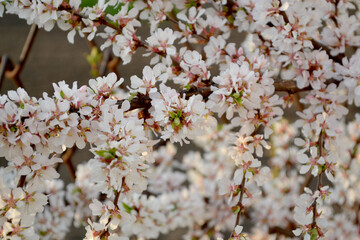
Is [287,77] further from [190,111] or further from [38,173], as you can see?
[38,173]

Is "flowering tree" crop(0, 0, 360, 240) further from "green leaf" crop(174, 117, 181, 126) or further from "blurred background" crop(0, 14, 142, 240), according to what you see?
"blurred background" crop(0, 14, 142, 240)

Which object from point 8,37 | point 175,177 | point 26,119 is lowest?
point 175,177

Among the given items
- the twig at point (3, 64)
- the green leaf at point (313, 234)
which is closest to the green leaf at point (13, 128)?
the green leaf at point (313, 234)

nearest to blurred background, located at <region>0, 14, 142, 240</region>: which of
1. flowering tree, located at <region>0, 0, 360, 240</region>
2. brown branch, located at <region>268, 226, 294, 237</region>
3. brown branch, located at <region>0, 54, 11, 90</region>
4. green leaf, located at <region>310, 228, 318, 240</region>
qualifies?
brown branch, located at <region>0, 54, 11, 90</region>

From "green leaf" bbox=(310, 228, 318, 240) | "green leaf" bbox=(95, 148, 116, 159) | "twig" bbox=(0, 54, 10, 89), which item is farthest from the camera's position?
"twig" bbox=(0, 54, 10, 89)

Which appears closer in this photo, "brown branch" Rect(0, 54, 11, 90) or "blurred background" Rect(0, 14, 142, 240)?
"brown branch" Rect(0, 54, 11, 90)

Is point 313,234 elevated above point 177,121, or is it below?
below

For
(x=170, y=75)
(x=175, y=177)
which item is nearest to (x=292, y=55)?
(x=170, y=75)

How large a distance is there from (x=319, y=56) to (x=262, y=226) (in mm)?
1004

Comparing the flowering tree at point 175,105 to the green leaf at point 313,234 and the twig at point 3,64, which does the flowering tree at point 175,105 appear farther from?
the twig at point 3,64

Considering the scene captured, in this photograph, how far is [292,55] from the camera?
674 millimetres

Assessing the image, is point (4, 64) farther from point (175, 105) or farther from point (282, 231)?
point (282, 231)

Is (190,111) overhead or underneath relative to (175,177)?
overhead

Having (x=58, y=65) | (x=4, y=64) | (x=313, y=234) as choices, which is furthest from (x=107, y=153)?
(x=58, y=65)
